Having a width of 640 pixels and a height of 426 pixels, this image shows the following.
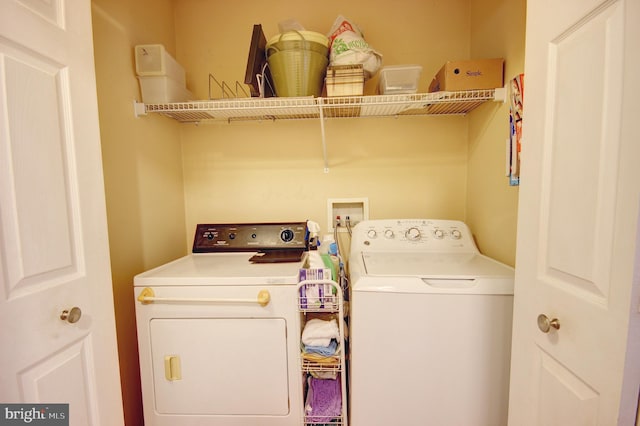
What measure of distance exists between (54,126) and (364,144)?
147 cm

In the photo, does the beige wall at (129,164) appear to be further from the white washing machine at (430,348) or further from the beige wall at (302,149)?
the white washing machine at (430,348)

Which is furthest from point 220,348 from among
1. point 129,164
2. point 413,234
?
point 413,234

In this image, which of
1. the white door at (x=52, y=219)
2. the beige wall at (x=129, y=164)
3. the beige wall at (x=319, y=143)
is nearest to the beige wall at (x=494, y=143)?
the beige wall at (x=319, y=143)

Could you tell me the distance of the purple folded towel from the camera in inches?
45.5

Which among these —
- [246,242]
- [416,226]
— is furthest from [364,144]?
[246,242]

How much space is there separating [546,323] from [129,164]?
181 cm

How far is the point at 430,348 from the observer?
102 centimetres

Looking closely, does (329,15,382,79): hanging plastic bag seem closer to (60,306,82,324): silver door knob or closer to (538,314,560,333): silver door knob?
(538,314,560,333): silver door knob

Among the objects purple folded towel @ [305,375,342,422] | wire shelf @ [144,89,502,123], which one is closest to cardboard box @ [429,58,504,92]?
wire shelf @ [144,89,502,123]

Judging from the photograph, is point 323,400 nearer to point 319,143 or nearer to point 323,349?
point 323,349

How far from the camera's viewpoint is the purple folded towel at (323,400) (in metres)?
1.16

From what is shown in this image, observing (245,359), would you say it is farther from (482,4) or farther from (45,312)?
(482,4)

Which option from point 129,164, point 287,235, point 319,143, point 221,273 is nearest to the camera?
point 221,273

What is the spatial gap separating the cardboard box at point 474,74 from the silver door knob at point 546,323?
3.58 feet
